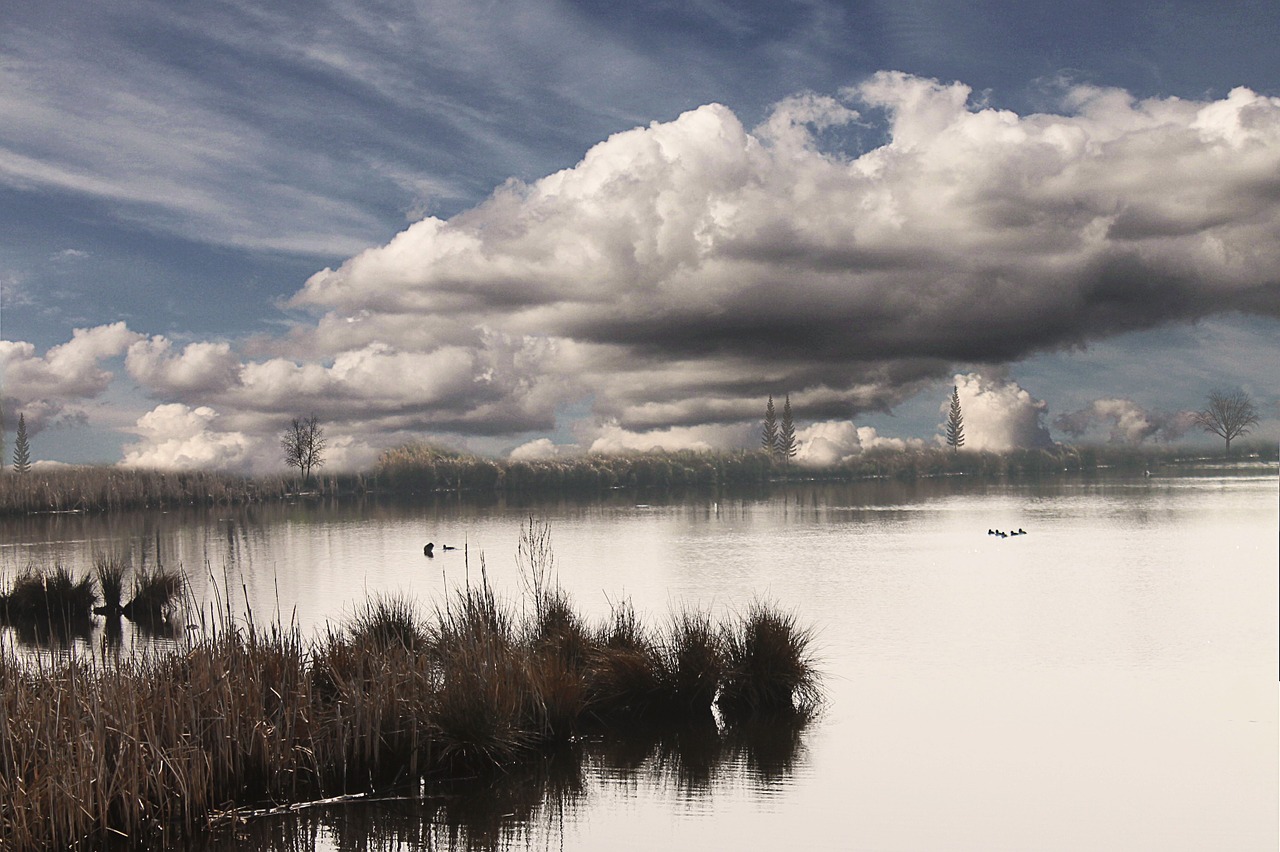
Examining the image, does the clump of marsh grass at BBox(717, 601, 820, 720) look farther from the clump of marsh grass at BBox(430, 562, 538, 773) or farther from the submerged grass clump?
the submerged grass clump

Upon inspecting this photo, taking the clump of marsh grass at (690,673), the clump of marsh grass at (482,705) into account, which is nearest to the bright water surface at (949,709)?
the clump of marsh grass at (482,705)

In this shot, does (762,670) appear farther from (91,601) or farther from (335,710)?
(91,601)

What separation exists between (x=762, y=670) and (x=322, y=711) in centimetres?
630

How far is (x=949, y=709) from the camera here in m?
16.4

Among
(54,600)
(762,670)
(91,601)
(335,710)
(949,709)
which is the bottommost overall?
(949,709)

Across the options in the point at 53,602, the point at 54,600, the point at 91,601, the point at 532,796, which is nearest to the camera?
the point at 532,796

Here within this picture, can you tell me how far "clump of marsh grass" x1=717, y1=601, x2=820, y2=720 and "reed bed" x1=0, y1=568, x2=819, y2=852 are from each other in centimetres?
3

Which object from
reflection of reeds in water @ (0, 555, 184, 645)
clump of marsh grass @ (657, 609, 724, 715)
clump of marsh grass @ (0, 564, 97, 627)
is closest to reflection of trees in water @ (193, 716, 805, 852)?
clump of marsh grass @ (657, 609, 724, 715)

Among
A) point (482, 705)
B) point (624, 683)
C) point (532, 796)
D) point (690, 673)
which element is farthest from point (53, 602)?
point (532, 796)

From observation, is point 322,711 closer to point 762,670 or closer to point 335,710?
point 335,710

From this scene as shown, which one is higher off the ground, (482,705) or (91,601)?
(482,705)

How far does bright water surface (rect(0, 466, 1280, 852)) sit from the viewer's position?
10.5 m

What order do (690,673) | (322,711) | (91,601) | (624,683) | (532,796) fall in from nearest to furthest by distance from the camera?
(532,796) → (322,711) → (624,683) → (690,673) → (91,601)

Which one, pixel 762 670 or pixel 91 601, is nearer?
pixel 762 670
